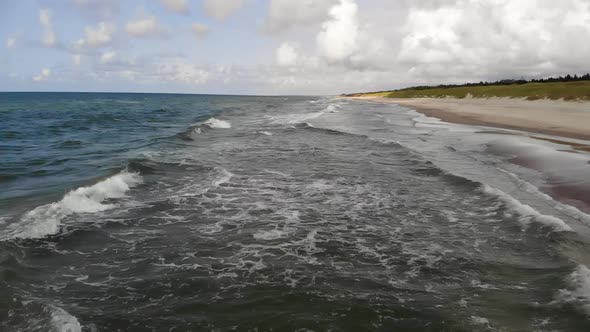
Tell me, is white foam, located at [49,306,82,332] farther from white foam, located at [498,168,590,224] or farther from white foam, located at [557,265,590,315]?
white foam, located at [498,168,590,224]

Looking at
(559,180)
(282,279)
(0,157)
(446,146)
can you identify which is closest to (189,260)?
(282,279)

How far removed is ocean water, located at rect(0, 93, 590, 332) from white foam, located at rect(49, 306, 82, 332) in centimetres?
6

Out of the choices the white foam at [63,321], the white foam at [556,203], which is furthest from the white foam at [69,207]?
the white foam at [556,203]

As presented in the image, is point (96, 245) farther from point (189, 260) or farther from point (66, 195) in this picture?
point (66, 195)

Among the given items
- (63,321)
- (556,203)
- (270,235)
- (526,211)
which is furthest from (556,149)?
(63,321)

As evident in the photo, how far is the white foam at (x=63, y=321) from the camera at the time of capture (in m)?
6.23

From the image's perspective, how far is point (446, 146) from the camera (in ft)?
83.4

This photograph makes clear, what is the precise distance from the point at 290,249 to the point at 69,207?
24.8ft

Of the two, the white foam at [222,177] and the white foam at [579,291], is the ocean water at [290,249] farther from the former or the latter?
the white foam at [222,177]

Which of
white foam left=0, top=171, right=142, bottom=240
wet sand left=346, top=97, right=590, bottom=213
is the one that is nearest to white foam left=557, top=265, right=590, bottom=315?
wet sand left=346, top=97, right=590, bottom=213

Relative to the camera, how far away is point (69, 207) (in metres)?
12.4

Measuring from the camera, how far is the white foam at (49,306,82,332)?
6230mm

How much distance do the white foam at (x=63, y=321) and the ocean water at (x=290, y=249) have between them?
64mm

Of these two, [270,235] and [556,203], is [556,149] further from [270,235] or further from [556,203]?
[270,235]
